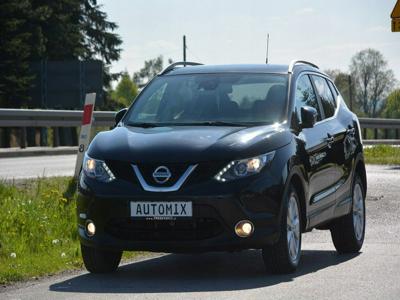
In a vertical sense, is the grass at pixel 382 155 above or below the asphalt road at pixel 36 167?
below

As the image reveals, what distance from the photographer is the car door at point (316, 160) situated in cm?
941

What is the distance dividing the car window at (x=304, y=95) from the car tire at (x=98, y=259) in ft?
6.34

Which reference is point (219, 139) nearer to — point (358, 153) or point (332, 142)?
point (332, 142)

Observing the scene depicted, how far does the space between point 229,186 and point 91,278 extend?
1.33 meters

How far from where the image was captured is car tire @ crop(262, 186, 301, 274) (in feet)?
28.3

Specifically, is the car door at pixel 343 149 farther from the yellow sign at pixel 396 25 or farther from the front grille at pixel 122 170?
the yellow sign at pixel 396 25

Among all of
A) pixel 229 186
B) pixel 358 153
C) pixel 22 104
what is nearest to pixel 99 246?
pixel 229 186

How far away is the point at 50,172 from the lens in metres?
19.3

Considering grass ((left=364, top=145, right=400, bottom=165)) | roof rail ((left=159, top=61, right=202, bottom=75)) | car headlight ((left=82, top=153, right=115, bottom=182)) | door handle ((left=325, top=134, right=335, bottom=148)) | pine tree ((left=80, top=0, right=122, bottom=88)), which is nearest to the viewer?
car headlight ((left=82, top=153, right=115, bottom=182))

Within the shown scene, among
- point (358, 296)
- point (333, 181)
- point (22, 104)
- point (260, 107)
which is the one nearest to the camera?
point (358, 296)

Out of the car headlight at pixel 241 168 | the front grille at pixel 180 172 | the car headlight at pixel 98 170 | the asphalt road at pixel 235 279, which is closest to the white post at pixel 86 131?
the asphalt road at pixel 235 279

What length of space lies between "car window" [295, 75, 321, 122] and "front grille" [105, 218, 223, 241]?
62.1 inches

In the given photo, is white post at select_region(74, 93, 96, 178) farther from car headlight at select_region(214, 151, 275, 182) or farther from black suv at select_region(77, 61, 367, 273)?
car headlight at select_region(214, 151, 275, 182)

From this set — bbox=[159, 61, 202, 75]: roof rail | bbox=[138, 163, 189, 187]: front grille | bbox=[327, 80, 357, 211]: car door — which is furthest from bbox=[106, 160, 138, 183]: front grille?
bbox=[327, 80, 357, 211]: car door
